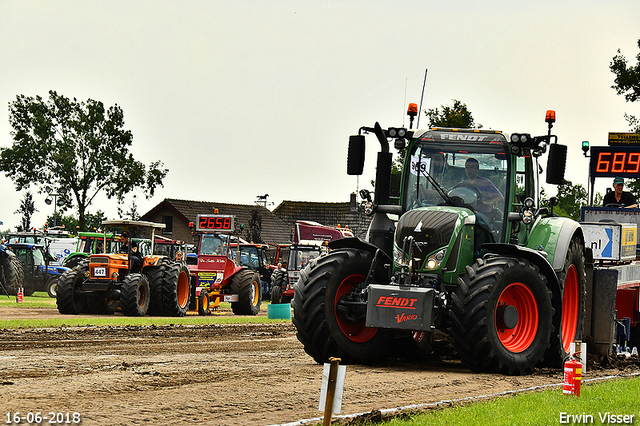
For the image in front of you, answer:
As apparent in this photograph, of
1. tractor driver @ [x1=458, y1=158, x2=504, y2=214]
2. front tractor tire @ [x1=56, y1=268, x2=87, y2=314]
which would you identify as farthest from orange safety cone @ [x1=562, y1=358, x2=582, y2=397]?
front tractor tire @ [x1=56, y1=268, x2=87, y2=314]

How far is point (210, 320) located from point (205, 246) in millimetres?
5001

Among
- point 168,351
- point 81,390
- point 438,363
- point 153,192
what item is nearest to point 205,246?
point 168,351

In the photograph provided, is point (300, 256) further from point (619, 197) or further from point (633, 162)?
point (619, 197)

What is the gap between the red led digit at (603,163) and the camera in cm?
1814

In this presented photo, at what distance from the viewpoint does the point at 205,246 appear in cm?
2728

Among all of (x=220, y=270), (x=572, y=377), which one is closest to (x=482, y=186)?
→ (x=572, y=377)

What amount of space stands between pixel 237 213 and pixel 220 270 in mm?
41099

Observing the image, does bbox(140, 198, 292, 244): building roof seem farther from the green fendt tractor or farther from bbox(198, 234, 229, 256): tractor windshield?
the green fendt tractor

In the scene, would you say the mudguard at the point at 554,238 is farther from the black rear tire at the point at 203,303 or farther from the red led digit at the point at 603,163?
the black rear tire at the point at 203,303

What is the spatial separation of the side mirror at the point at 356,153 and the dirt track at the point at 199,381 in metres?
2.40

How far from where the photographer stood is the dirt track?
7.15m

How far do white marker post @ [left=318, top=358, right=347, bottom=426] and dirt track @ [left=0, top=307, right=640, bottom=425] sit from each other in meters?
0.92

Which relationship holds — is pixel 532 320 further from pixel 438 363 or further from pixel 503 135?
pixel 503 135

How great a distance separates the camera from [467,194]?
1127cm
